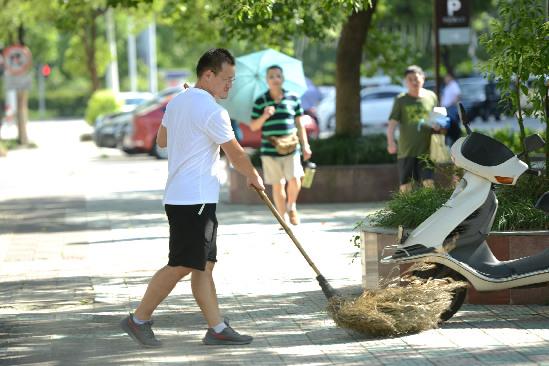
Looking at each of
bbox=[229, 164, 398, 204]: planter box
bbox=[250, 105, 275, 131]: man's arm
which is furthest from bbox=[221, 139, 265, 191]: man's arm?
bbox=[229, 164, 398, 204]: planter box

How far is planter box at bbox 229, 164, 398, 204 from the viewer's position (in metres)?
17.8

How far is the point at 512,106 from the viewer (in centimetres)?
1037

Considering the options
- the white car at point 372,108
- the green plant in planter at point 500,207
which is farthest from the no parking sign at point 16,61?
the green plant in planter at point 500,207

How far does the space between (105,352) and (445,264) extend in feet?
7.19

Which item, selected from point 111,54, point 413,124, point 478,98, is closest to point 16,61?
point 478,98

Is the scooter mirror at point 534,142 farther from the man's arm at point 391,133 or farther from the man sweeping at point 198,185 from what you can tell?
the man's arm at point 391,133

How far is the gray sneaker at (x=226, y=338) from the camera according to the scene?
26.3 ft

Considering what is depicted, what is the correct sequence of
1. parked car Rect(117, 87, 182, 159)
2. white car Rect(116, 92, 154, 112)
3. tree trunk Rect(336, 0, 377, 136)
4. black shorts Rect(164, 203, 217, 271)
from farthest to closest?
white car Rect(116, 92, 154, 112) → parked car Rect(117, 87, 182, 159) → tree trunk Rect(336, 0, 377, 136) → black shorts Rect(164, 203, 217, 271)

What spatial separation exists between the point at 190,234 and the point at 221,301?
2051mm

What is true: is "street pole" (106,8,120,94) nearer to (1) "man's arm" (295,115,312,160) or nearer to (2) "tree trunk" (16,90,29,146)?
(2) "tree trunk" (16,90,29,146)

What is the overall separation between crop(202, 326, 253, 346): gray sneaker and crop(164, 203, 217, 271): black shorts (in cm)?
43

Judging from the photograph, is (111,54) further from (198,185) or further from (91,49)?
(198,185)

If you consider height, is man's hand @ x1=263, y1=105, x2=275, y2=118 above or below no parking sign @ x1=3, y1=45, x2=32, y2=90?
above

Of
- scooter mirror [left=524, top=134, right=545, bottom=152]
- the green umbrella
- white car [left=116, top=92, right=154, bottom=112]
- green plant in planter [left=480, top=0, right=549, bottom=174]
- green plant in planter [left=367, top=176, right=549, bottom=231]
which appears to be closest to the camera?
scooter mirror [left=524, top=134, right=545, bottom=152]
